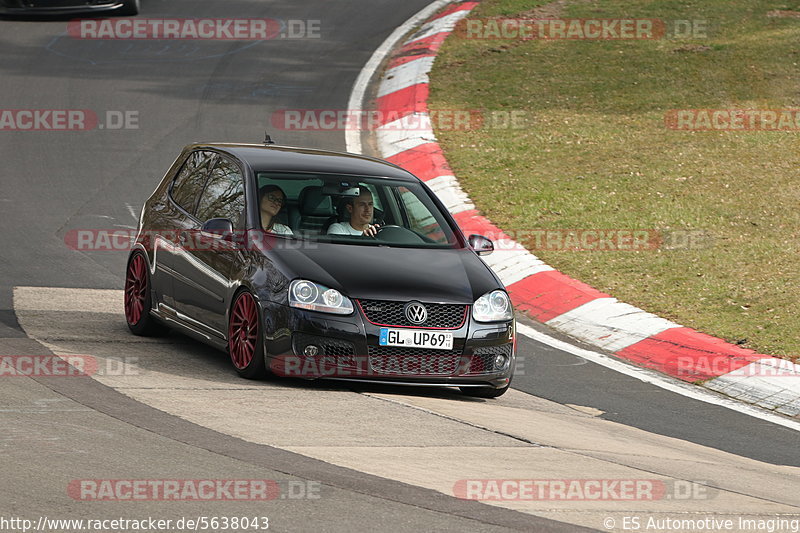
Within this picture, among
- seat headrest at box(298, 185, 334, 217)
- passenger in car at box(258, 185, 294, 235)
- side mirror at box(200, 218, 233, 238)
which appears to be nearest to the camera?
side mirror at box(200, 218, 233, 238)

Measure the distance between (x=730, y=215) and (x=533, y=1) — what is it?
10.5 m

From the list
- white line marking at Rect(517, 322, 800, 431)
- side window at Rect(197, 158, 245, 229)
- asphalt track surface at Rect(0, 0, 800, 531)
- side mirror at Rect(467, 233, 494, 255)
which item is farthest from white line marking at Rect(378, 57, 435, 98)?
side mirror at Rect(467, 233, 494, 255)

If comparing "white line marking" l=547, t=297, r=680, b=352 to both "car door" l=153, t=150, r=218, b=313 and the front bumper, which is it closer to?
the front bumper

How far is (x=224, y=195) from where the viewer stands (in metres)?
9.67

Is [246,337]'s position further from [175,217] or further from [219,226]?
[175,217]

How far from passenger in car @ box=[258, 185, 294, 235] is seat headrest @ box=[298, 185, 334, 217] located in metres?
0.15

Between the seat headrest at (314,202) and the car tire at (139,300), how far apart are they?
1.62 meters

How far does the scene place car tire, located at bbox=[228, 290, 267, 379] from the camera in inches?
338

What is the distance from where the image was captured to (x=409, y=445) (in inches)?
284

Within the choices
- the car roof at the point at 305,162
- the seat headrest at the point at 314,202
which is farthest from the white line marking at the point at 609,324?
the seat headrest at the point at 314,202

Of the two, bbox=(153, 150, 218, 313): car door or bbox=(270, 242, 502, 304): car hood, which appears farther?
bbox=(153, 150, 218, 313): car door

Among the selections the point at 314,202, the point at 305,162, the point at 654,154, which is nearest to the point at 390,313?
the point at 314,202

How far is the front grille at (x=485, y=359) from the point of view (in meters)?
8.74

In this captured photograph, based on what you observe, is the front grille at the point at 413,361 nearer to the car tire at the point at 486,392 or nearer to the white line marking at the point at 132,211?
the car tire at the point at 486,392
